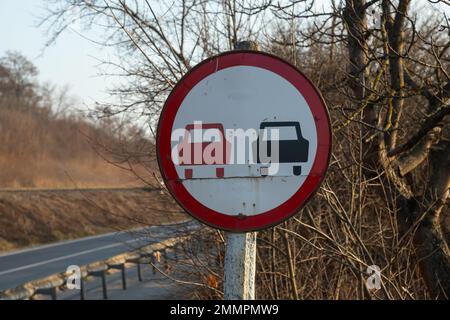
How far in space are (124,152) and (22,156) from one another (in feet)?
139

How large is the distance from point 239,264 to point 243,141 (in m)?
0.51

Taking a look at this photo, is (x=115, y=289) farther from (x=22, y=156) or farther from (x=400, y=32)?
(x=22, y=156)

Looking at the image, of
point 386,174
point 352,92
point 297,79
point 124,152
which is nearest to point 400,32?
point 352,92

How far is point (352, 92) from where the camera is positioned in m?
7.01

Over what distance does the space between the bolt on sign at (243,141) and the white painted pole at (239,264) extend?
119 millimetres

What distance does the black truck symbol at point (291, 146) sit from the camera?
265 cm

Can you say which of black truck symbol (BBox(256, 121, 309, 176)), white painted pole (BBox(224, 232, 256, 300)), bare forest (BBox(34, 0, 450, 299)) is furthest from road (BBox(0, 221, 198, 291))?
black truck symbol (BBox(256, 121, 309, 176))

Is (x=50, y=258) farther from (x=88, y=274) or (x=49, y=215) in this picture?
(x=49, y=215)

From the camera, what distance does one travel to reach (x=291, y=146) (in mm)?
2660

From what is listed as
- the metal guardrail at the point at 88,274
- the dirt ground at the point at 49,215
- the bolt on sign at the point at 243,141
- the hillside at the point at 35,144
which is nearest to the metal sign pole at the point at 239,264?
the bolt on sign at the point at 243,141

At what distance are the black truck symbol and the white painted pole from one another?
0.35m

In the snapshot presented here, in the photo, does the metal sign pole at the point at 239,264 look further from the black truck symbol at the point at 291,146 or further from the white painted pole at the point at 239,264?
the black truck symbol at the point at 291,146

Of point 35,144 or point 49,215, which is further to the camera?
point 35,144

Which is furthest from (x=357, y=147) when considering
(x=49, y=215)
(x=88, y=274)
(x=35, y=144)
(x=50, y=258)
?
(x=35, y=144)
